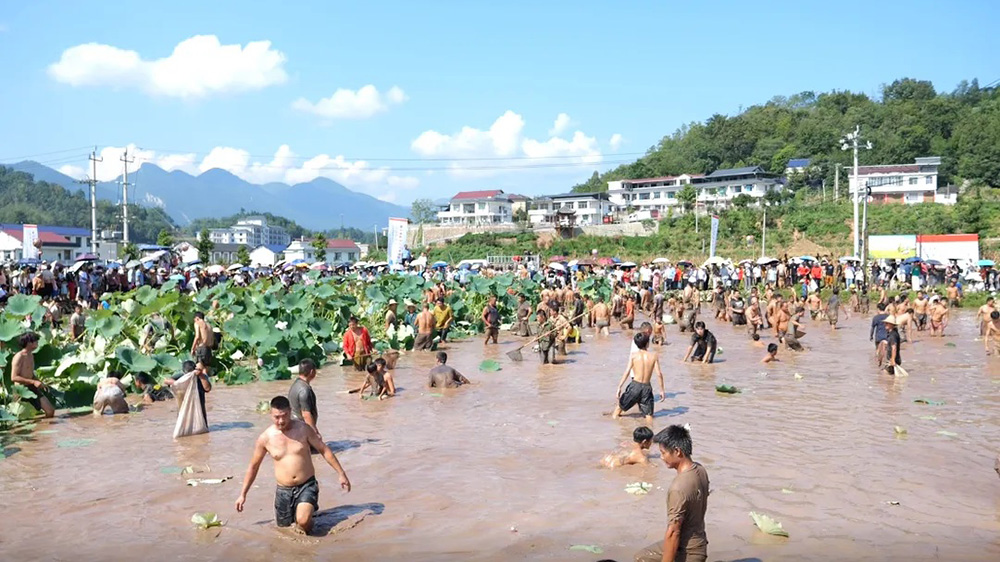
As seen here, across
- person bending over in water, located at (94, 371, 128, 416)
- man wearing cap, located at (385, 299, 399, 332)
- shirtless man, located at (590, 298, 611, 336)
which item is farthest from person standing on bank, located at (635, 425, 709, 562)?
shirtless man, located at (590, 298, 611, 336)

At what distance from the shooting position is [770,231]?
216 feet

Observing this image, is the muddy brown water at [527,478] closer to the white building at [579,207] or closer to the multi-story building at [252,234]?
the white building at [579,207]

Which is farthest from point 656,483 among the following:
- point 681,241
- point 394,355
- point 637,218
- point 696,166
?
point 696,166


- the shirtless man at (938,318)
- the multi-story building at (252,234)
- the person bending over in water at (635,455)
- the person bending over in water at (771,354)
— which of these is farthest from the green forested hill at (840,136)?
the person bending over in water at (635,455)

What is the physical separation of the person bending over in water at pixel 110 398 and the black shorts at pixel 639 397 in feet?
24.2

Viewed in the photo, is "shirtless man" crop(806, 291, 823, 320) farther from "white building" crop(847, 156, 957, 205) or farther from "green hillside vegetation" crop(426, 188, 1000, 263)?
"white building" crop(847, 156, 957, 205)

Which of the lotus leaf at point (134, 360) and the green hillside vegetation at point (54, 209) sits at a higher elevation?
the green hillside vegetation at point (54, 209)

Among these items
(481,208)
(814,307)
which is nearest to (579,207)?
(481,208)

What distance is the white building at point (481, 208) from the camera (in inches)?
3910

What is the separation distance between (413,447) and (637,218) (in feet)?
252

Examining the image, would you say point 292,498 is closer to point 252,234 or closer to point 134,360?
point 134,360

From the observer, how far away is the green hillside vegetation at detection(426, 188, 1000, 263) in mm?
58594

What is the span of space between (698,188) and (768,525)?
8259cm

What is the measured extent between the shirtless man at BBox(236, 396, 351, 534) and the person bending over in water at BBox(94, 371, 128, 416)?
6176 mm
